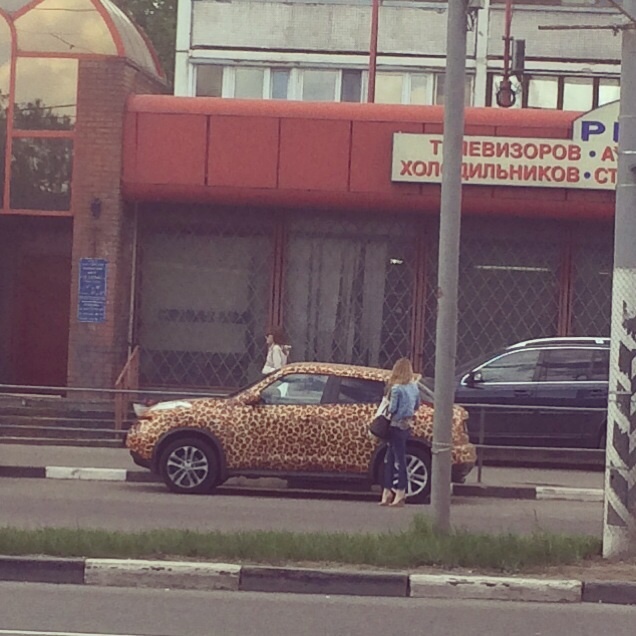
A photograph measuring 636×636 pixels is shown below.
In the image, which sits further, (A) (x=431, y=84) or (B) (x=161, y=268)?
(A) (x=431, y=84)

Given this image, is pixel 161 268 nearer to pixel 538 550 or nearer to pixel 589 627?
pixel 538 550

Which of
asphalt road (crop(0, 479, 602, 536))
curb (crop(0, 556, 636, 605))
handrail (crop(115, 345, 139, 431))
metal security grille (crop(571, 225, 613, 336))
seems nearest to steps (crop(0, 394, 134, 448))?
handrail (crop(115, 345, 139, 431))

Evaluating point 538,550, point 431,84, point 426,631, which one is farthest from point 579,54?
point 426,631

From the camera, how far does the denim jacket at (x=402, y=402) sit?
1631 cm

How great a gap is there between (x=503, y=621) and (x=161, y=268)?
1476 cm

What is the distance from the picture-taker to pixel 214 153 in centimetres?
2284

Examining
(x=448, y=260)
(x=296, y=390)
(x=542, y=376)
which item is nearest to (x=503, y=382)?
(x=542, y=376)

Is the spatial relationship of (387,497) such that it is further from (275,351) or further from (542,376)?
(275,351)

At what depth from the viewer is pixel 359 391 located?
683 inches

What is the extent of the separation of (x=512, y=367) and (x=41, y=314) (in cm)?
804

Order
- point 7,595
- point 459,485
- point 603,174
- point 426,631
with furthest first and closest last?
point 603,174 < point 459,485 < point 7,595 < point 426,631

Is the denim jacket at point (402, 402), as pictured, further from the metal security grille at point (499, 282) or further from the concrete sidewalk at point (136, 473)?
the metal security grille at point (499, 282)

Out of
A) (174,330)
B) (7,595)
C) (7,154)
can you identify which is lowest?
(7,595)

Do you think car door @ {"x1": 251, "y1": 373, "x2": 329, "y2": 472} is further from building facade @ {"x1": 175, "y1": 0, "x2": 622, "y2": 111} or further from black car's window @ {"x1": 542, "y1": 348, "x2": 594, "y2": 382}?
building facade @ {"x1": 175, "y1": 0, "x2": 622, "y2": 111}
